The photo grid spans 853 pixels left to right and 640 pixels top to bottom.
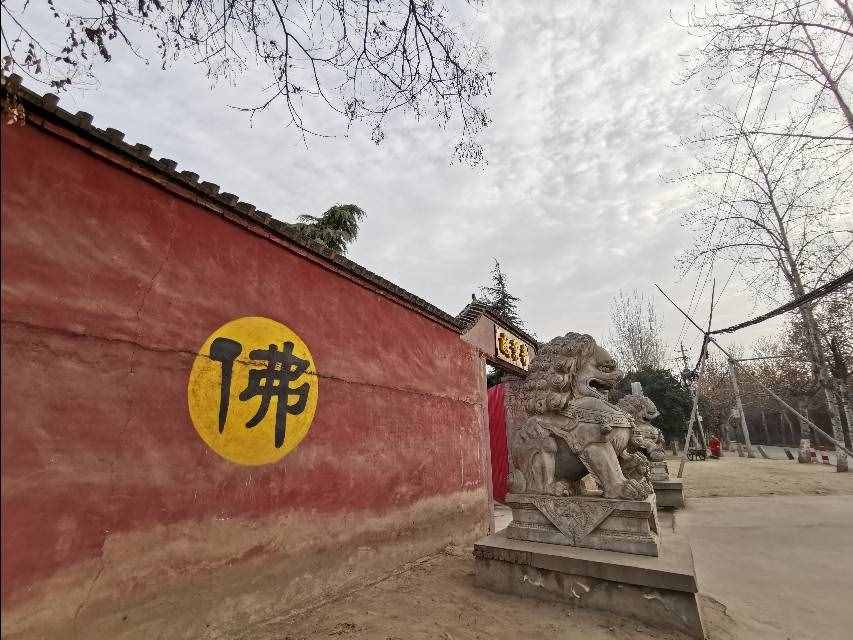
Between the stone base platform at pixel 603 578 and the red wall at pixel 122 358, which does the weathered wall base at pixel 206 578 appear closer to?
the red wall at pixel 122 358

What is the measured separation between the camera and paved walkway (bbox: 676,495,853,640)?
2.85m

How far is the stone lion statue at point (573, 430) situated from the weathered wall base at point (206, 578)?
5.54 ft

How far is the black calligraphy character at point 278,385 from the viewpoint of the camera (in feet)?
10.4

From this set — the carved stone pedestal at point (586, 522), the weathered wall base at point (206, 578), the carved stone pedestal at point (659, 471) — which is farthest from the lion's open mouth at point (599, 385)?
the carved stone pedestal at point (659, 471)

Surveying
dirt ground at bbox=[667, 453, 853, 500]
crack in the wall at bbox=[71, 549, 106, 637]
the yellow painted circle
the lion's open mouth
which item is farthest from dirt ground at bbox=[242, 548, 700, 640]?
dirt ground at bbox=[667, 453, 853, 500]

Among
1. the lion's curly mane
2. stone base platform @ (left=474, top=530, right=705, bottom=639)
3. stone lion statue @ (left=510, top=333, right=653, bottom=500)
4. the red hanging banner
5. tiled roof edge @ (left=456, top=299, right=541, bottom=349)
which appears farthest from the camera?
the red hanging banner

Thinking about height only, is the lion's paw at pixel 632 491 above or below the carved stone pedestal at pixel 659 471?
above

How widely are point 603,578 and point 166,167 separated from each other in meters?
4.24

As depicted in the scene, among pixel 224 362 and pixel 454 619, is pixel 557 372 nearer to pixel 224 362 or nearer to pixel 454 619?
pixel 454 619

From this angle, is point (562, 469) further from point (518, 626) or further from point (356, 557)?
point (356, 557)

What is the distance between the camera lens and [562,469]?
368cm

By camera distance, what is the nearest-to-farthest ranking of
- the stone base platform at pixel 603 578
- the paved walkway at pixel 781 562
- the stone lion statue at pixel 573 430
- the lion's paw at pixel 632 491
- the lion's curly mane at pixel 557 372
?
1. the stone base platform at pixel 603 578
2. the paved walkway at pixel 781 562
3. the lion's paw at pixel 632 491
4. the stone lion statue at pixel 573 430
5. the lion's curly mane at pixel 557 372

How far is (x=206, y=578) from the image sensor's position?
2711mm

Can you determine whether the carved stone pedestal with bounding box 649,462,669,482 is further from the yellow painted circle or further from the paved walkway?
the yellow painted circle
